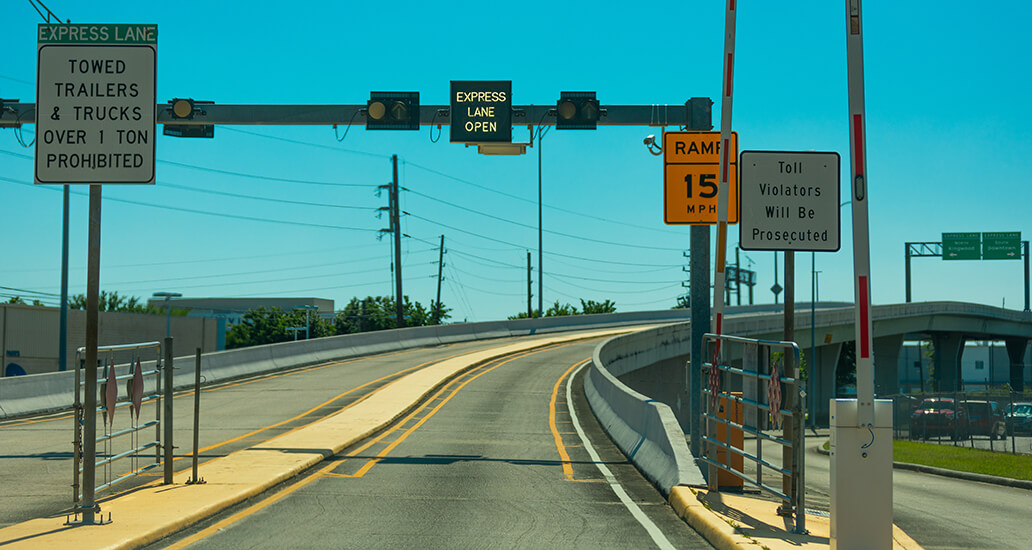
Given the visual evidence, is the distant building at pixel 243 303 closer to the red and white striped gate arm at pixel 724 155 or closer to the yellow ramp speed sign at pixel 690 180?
the yellow ramp speed sign at pixel 690 180

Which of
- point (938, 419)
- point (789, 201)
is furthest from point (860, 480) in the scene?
point (938, 419)

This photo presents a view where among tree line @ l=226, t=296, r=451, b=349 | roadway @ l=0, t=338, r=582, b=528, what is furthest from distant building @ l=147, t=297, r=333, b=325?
roadway @ l=0, t=338, r=582, b=528

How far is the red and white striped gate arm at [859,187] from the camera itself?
7.53 metres

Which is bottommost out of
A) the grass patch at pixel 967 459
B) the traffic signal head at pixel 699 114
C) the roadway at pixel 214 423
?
the grass patch at pixel 967 459

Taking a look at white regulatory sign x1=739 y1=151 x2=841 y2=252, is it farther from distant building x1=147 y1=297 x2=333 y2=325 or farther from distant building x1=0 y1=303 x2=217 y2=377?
distant building x1=147 y1=297 x2=333 y2=325

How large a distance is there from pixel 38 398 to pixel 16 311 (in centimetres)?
3589

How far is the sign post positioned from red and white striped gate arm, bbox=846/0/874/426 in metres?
6.81

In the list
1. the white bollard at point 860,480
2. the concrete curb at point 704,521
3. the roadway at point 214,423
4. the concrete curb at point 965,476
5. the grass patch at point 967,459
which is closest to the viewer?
the white bollard at point 860,480

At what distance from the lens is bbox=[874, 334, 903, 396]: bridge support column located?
7969 centimetres

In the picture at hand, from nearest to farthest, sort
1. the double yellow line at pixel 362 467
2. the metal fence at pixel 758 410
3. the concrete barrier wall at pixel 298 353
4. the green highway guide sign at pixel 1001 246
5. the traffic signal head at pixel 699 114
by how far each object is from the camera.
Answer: the metal fence at pixel 758 410 → the double yellow line at pixel 362 467 → the traffic signal head at pixel 699 114 → the concrete barrier wall at pixel 298 353 → the green highway guide sign at pixel 1001 246

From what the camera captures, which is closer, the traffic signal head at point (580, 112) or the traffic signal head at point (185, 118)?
the traffic signal head at point (580, 112)

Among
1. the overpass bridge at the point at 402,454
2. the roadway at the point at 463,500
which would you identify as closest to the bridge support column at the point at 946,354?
the overpass bridge at the point at 402,454

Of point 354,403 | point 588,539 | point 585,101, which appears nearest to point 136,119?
point 588,539

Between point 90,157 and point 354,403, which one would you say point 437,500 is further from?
point 354,403
